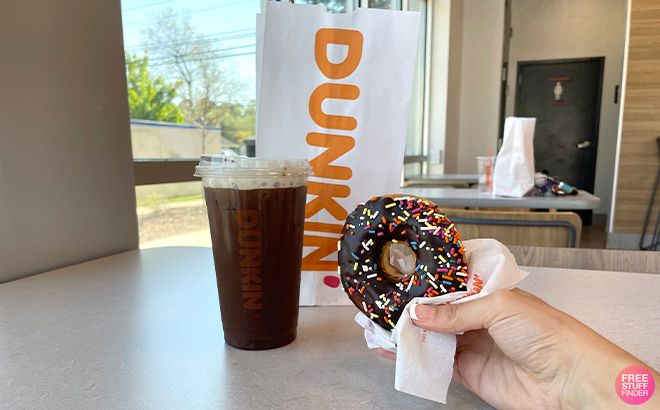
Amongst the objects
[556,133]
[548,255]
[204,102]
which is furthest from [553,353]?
[556,133]

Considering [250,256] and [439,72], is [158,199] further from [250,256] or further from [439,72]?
[439,72]

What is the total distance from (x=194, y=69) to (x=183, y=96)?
6.2 inches

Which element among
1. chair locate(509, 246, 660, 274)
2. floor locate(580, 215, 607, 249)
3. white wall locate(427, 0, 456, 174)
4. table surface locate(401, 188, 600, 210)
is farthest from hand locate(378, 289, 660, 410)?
white wall locate(427, 0, 456, 174)

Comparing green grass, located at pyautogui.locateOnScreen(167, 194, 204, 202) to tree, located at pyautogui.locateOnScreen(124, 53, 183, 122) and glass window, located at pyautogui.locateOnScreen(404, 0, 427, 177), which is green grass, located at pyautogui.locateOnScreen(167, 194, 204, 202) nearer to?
tree, located at pyautogui.locateOnScreen(124, 53, 183, 122)

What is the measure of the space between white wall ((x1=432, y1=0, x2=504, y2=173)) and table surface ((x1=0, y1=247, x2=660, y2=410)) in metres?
4.42

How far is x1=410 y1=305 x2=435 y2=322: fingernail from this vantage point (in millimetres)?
415

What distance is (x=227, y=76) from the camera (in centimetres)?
200

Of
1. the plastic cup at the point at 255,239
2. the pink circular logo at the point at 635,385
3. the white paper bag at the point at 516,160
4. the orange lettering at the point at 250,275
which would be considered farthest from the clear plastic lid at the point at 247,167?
the white paper bag at the point at 516,160

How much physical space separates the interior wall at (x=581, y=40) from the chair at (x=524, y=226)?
456cm

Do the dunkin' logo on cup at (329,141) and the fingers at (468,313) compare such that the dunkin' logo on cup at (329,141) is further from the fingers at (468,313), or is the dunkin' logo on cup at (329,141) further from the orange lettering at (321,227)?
the fingers at (468,313)

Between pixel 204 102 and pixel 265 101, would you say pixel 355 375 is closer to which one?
pixel 265 101

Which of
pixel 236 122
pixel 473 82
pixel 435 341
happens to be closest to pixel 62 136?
pixel 435 341

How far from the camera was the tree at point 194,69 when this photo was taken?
170cm

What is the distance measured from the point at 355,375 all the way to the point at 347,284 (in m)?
0.11
